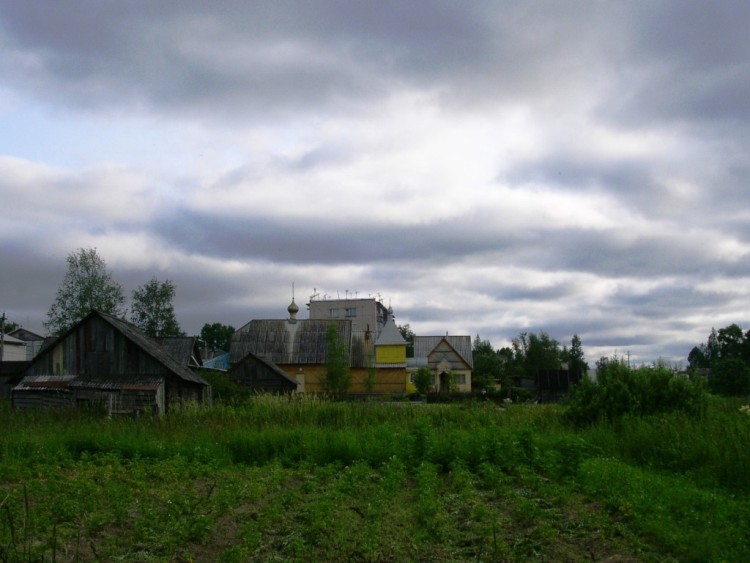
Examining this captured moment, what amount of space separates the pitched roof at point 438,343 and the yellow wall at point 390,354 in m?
7.35

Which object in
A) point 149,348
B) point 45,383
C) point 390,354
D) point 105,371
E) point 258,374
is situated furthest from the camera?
point 390,354

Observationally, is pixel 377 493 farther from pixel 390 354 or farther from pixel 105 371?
pixel 390 354

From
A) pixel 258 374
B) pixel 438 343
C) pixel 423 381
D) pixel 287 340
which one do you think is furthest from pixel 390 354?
pixel 258 374

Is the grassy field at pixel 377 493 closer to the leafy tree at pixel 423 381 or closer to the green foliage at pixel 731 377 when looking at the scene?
the green foliage at pixel 731 377

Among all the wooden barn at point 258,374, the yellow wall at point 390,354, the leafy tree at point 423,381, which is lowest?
the leafy tree at point 423,381

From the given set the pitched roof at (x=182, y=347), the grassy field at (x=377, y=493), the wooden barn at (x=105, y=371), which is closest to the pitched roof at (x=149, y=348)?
the wooden barn at (x=105, y=371)

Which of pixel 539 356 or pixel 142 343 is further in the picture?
pixel 539 356

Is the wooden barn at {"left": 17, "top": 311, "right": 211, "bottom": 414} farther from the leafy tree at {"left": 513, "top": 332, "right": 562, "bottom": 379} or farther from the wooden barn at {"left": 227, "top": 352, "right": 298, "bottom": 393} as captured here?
the leafy tree at {"left": 513, "top": 332, "right": 562, "bottom": 379}

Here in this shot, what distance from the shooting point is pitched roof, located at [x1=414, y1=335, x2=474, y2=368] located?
77812 mm

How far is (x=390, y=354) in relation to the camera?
231 ft

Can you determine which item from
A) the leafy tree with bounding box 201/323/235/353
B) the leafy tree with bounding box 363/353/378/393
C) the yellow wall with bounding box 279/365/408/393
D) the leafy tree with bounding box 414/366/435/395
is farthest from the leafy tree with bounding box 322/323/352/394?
the leafy tree with bounding box 201/323/235/353

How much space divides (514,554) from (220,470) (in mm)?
6801

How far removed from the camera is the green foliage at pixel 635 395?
763 inches

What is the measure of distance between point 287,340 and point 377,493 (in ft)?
184
